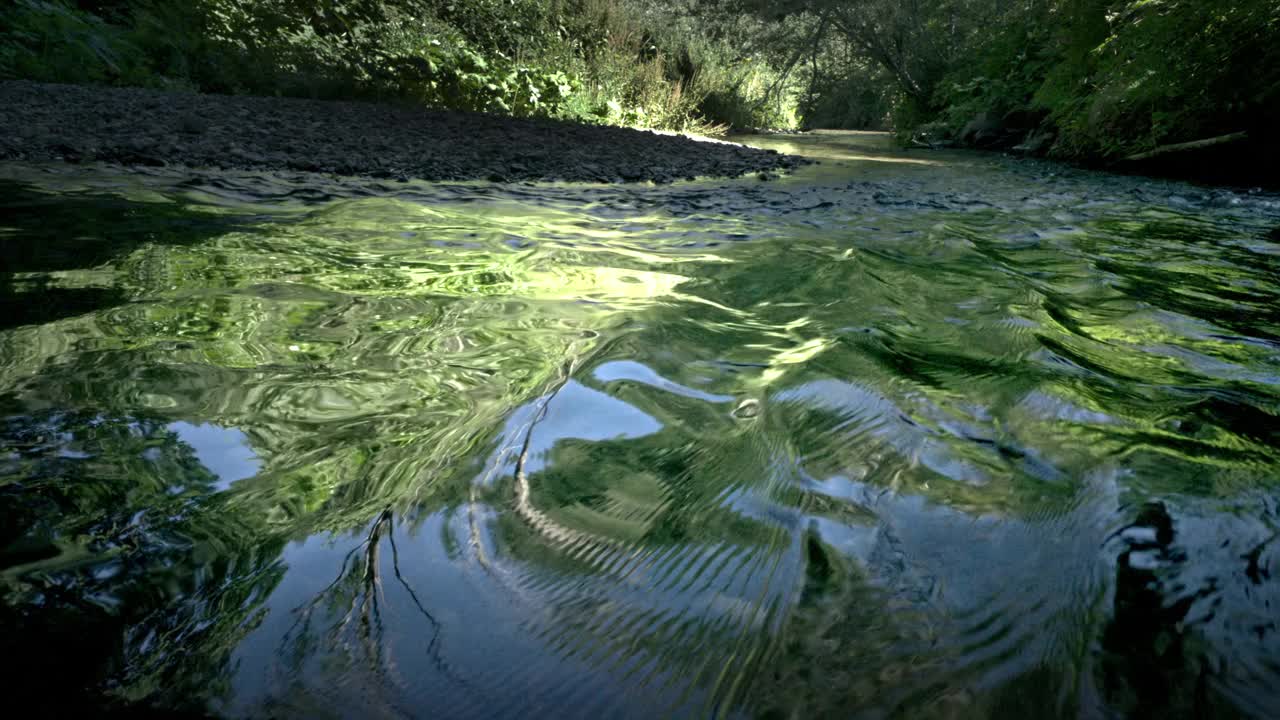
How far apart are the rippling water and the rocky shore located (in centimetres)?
251

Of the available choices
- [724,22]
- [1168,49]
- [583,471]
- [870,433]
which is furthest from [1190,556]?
[724,22]

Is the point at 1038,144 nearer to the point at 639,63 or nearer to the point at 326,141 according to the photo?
the point at 639,63

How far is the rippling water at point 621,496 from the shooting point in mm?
645

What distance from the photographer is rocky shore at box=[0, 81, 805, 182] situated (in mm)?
4168

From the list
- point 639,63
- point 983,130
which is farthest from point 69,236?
point 983,130

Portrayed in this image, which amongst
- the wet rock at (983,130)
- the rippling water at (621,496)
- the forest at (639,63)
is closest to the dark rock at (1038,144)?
the forest at (639,63)

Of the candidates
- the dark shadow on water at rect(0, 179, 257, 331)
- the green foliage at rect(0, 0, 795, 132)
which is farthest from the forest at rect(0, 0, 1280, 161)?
the dark shadow on water at rect(0, 179, 257, 331)

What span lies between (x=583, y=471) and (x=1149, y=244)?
351 cm

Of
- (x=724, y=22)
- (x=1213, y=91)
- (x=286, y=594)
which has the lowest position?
(x=286, y=594)

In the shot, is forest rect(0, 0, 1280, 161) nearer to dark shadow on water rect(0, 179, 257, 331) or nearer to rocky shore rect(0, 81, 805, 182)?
rocky shore rect(0, 81, 805, 182)

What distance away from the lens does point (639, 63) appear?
1215 cm

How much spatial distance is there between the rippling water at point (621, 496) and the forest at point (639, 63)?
593 cm

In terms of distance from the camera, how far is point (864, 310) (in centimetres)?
190

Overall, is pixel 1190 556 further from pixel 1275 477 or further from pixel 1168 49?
pixel 1168 49
